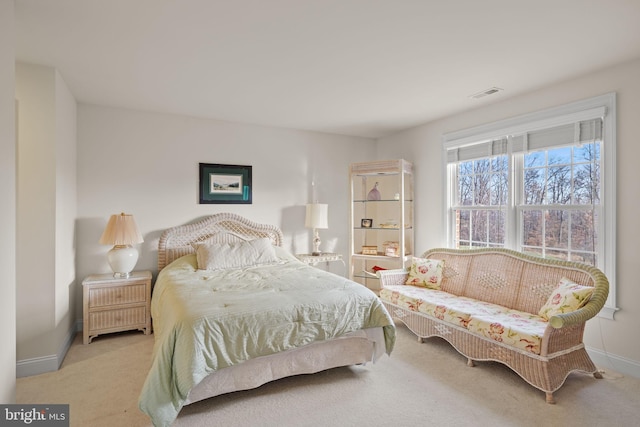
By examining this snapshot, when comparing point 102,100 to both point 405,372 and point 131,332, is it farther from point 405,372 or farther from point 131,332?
point 405,372

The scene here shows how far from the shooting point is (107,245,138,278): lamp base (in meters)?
3.59

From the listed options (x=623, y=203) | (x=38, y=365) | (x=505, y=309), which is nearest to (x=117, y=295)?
(x=38, y=365)

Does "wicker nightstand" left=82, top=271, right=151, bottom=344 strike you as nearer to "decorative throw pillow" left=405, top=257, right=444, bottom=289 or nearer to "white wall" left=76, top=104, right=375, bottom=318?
"white wall" left=76, top=104, right=375, bottom=318

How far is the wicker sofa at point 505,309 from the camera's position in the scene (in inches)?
96.5

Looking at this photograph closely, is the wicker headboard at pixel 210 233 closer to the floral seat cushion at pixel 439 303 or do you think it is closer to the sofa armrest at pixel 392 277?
the sofa armrest at pixel 392 277

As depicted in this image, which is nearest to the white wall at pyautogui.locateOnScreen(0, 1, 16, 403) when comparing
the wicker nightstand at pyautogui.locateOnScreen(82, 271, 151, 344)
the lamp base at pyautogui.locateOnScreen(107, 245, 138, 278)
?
the wicker nightstand at pyautogui.locateOnScreen(82, 271, 151, 344)

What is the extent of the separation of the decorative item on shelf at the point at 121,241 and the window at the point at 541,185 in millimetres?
3756

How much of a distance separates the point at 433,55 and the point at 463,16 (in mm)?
533

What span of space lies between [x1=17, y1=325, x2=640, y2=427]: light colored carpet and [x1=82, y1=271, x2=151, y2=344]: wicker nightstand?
1.47ft

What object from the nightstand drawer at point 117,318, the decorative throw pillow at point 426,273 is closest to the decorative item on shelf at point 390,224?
the decorative throw pillow at point 426,273

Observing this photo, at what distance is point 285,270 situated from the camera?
3654 mm

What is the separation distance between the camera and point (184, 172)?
434cm

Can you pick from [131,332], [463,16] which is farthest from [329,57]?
[131,332]

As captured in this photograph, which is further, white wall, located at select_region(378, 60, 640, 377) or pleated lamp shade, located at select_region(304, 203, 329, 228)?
pleated lamp shade, located at select_region(304, 203, 329, 228)
